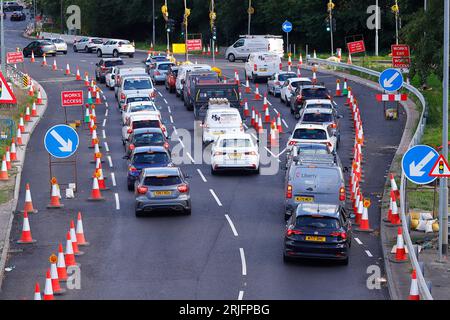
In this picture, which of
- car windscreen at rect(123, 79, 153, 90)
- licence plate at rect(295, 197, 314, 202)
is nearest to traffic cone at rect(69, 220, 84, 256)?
licence plate at rect(295, 197, 314, 202)

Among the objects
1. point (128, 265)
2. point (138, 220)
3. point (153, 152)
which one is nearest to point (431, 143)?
point (153, 152)

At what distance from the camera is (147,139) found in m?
37.9

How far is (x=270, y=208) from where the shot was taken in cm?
A: 3125

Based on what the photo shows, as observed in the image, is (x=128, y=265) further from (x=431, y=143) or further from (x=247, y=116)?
(x=247, y=116)

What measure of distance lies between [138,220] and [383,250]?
7.09 metres

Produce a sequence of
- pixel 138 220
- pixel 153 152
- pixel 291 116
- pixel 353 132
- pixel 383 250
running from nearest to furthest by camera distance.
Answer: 1. pixel 383 250
2. pixel 138 220
3. pixel 153 152
4. pixel 353 132
5. pixel 291 116

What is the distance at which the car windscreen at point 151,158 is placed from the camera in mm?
33469

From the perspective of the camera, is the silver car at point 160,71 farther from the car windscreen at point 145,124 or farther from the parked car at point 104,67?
Result: the car windscreen at point 145,124

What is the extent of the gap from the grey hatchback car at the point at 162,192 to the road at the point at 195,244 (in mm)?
370

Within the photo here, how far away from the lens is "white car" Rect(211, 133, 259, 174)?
35.8 metres

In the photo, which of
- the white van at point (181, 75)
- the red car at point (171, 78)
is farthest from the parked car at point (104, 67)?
the white van at point (181, 75)

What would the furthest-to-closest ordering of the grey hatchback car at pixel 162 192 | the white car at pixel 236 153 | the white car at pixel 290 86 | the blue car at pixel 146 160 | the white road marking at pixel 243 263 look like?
the white car at pixel 290 86, the white car at pixel 236 153, the blue car at pixel 146 160, the grey hatchback car at pixel 162 192, the white road marking at pixel 243 263

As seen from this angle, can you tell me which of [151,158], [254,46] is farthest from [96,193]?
[254,46]

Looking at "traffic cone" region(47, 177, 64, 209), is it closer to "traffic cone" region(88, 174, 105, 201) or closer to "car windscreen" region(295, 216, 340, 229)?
"traffic cone" region(88, 174, 105, 201)
